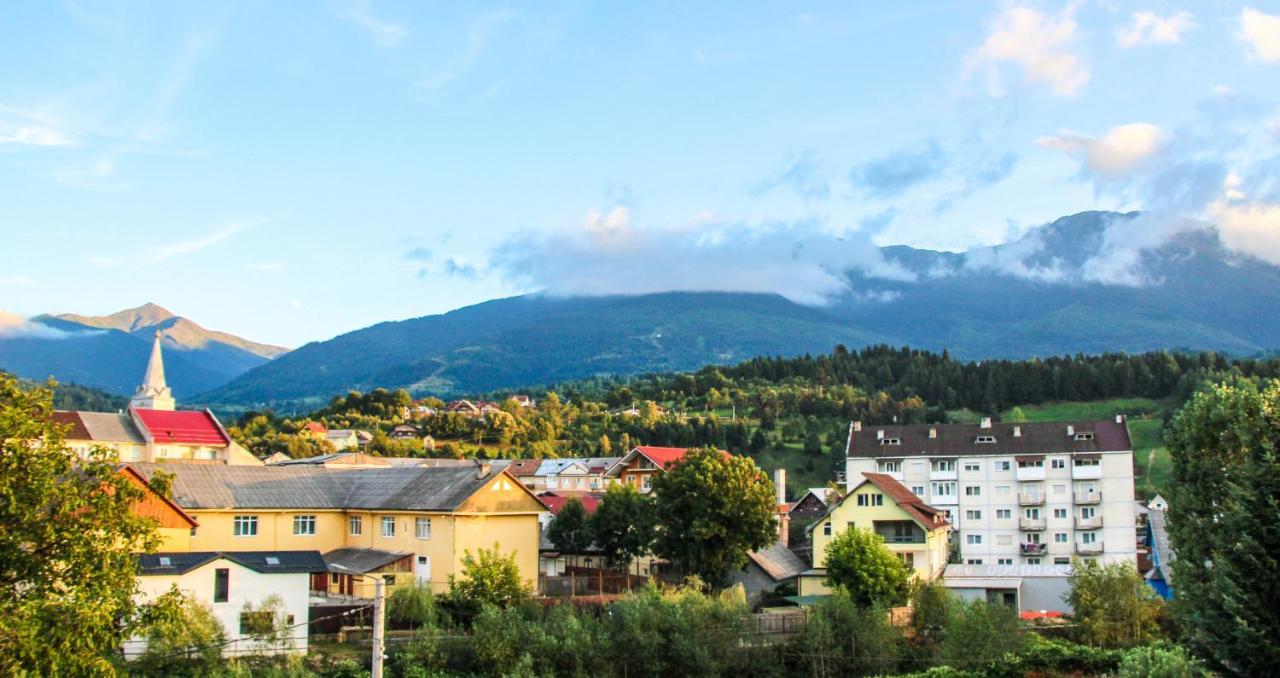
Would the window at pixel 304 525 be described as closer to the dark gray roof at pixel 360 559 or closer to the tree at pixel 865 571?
the dark gray roof at pixel 360 559

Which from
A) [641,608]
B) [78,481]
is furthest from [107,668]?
[641,608]

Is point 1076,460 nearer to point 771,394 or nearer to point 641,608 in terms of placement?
point 641,608

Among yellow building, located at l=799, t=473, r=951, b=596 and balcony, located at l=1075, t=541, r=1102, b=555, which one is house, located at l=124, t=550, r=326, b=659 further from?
balcony, located at l=1075, t=541, r=1102, b=555

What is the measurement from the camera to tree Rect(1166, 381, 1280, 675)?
867 inches

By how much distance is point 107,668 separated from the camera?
70.0ft

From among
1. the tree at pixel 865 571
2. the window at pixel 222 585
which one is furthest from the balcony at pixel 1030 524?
the window at pixel 222 585

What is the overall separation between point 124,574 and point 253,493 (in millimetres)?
26917

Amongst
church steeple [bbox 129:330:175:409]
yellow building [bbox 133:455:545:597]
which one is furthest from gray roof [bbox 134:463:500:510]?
church steeple [bbox 129:330:175:409]

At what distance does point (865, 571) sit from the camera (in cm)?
4888

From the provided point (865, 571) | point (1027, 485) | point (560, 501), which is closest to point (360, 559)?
point (560, 501)

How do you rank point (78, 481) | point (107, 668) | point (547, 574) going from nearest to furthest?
1. point (107, 668)
2. point (78, 481)
3. point (547, 574)

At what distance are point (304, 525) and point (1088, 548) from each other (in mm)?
50179

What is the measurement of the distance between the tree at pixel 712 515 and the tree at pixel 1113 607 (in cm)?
1344

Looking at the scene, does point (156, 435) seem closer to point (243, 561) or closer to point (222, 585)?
point (243, 561)
